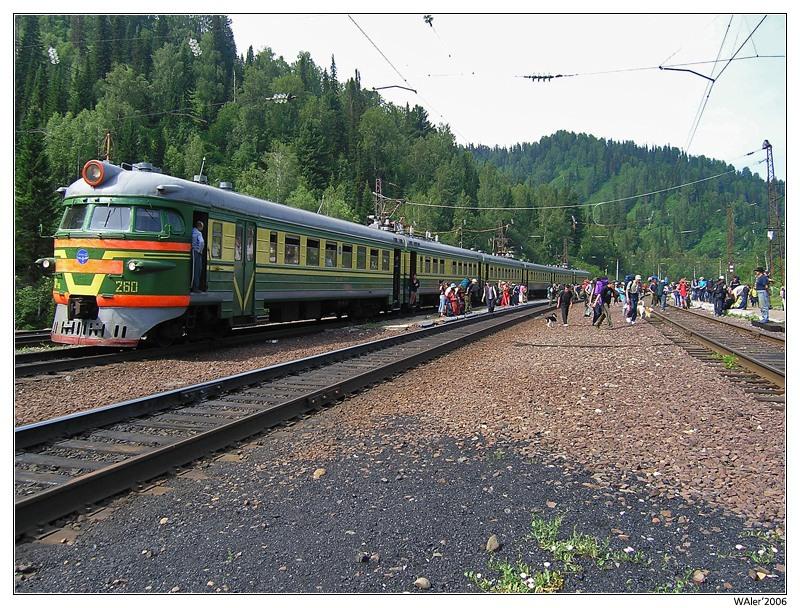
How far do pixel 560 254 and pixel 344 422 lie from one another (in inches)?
4845

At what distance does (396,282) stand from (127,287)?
14485 mm

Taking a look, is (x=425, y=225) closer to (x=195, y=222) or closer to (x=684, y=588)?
(x=195, y=222)

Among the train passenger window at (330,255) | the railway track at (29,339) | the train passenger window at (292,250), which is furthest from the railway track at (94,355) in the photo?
the train passenger window at (330,255)

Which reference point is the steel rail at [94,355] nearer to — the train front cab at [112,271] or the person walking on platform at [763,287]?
the train front cab at [112,271]

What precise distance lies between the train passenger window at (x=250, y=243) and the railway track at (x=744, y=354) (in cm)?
997

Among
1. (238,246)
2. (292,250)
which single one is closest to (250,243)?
(238,246)

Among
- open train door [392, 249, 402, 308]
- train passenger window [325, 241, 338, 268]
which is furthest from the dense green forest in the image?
train passenger window [325, 241, 338, 268]

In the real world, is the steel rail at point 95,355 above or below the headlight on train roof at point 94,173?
below

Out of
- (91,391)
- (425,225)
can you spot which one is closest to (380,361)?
(91,391)

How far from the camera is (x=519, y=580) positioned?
3.31 m

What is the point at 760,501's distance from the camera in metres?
4.47

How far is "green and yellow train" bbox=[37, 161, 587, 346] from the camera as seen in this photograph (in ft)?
36.2

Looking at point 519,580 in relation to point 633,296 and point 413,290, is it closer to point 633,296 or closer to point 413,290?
point 633,296

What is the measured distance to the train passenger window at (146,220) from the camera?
36.9 feet
